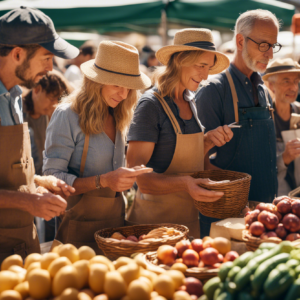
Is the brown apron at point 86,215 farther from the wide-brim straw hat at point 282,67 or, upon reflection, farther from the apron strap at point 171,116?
the wide-brim straw hat at point 282,67

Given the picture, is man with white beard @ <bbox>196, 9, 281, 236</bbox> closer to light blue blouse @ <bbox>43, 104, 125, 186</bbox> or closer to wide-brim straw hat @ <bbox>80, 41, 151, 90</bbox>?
wide-brim straw hat @ <bbox>80, 41, 151, 90</bbox>

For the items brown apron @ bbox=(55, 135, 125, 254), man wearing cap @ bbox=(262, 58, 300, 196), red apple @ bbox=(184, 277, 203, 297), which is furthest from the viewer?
man wearing cap @ bbox=(262, 58, 300, 196)

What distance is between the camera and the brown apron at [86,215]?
2.31 metres

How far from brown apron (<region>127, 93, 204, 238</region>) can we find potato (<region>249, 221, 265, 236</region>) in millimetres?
706

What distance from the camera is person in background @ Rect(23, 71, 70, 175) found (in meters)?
3.91

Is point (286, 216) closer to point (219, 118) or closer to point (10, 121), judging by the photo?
point (219, 118)

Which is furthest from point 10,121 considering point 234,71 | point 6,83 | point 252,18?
point 252,18

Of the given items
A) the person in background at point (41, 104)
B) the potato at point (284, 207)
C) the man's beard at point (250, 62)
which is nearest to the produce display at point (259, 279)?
the potato at point (284, 207)

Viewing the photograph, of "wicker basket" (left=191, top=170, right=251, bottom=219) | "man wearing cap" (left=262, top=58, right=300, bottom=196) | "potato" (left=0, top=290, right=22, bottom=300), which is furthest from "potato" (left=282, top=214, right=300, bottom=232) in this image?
"man wearing cap" (left=262, top=58, right=300, bottom=196)

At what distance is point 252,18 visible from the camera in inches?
116

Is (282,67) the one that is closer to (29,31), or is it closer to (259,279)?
(29,31)

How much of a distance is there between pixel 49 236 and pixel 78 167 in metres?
2.14

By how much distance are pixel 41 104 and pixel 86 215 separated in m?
2.07

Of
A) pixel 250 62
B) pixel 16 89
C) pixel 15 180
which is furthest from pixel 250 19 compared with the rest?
pixel 15 180
